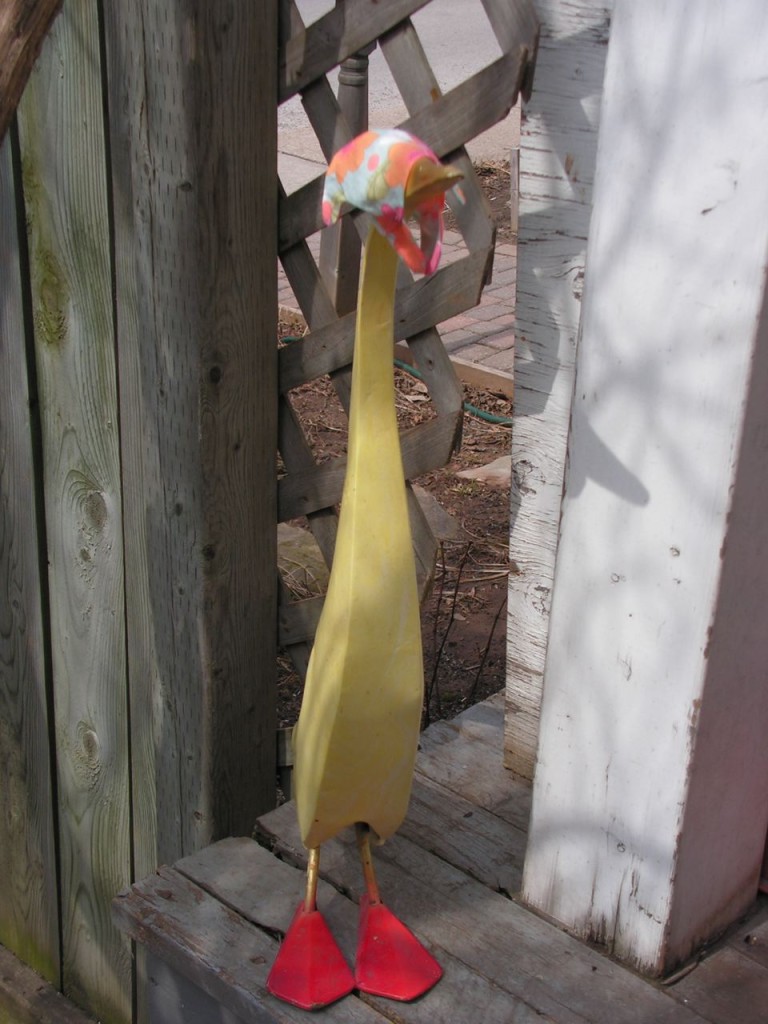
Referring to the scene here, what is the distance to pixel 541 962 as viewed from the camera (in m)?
1.70

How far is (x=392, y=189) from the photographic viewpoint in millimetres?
1343

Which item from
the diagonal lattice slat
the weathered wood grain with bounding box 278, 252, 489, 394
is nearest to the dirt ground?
the diagonal lattice slat

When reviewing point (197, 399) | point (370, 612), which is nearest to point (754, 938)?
point (370, 612)

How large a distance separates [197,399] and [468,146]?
6.90m

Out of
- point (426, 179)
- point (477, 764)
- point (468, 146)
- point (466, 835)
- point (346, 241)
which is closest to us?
point (426, 179)

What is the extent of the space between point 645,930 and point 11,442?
132cm

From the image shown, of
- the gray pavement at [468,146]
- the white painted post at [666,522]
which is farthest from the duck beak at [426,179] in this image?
the gray pavement at [468,146]

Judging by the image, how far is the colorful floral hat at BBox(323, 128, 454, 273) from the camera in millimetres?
1345

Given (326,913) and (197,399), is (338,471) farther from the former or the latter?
(326,913)

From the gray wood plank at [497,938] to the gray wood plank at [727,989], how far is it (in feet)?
0.10

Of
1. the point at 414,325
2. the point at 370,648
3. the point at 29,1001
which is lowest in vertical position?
the point at 29,1001

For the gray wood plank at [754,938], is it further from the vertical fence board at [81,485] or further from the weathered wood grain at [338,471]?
the vertical fence board at [81,485]

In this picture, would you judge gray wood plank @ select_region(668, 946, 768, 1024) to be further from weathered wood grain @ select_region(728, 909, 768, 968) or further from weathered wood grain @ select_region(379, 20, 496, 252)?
weathered wood grain @ select_region(379, 20, 496, 252)

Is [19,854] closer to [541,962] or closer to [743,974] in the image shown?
[541,962]
